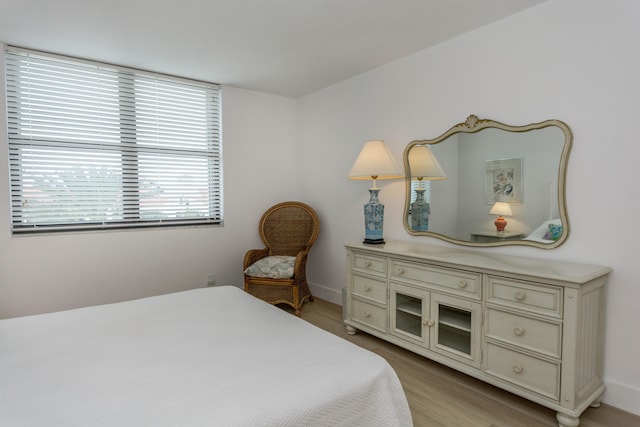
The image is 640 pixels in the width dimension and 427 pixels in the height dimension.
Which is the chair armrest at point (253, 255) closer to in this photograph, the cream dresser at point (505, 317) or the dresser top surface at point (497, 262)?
the dresser top surface at point (497, 262)

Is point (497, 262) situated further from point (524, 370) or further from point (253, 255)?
point (253, 255)

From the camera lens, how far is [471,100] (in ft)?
9.11

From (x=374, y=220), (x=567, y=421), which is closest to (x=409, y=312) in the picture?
(x=374, y=220)

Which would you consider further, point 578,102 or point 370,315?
point 370,315

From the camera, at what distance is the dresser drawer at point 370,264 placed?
114 inches

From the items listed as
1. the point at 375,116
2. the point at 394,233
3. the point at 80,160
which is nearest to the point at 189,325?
the point at 394,233

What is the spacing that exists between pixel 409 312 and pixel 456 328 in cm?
39

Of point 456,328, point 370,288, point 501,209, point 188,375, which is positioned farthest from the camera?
point 370,288

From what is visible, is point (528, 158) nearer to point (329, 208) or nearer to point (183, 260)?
point (329, 208)

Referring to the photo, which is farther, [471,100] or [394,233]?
[394,233]

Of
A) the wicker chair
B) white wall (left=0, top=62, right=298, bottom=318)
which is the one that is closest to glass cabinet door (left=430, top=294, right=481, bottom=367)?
the wicker chair

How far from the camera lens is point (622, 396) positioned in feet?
6.83

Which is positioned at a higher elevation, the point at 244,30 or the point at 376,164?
the point at 244,30

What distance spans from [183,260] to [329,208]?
5.45 ft
